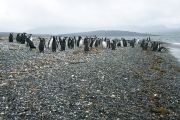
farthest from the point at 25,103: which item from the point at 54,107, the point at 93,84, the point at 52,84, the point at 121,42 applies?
the point at 121,42

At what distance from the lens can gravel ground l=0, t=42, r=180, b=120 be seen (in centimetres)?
1330

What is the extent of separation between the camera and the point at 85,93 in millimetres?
16266

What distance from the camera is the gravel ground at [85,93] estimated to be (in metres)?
13.3

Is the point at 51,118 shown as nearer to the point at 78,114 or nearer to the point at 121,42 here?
the point at 78,114

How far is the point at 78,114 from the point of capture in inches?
514

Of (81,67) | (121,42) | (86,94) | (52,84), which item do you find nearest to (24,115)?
(86,94)

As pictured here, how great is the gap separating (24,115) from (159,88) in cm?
878

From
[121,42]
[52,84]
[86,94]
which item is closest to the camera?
[86,94]

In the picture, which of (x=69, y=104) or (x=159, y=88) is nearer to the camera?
(x=69, y=104)

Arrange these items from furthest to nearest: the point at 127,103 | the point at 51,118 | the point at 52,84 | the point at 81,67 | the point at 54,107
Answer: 1. the point at 81,67
2. the point at 52,84
3. the point at 127,103
4. the point at 54,107
5. the point at 51,118

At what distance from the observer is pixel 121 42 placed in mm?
58312

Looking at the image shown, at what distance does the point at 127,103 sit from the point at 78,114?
9.44 ft

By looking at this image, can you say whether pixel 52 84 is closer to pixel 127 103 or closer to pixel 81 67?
pixel 127 103

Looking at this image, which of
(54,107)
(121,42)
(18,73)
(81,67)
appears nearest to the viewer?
(54,107)
